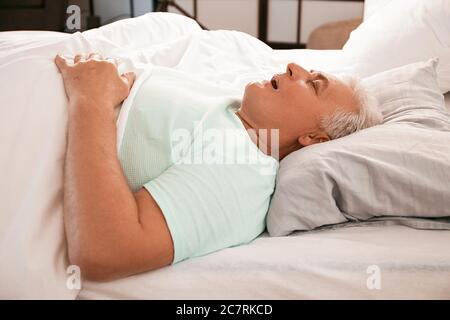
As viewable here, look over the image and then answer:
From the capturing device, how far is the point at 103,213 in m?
0.71

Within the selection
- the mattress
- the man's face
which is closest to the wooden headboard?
the man's face

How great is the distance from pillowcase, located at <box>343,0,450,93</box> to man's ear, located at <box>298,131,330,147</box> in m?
0.66

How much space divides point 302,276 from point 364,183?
0.22m

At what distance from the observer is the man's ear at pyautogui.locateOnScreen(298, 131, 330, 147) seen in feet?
3.42

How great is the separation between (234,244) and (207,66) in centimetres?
81

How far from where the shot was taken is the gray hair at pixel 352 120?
105 centimetres

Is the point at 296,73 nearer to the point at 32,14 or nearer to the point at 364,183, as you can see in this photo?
the point at 364,183

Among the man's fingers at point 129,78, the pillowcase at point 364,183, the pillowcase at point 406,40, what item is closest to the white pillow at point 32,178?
the man's fingers at point 129,78

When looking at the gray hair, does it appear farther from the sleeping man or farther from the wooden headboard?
the wooden headboard

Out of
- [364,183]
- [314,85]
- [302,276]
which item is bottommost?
[302,276]

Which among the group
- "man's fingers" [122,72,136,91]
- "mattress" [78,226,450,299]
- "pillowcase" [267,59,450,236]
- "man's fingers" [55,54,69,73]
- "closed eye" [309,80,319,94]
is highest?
"man's fingers" [55,54,69,73]

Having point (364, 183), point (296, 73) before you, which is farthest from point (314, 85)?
point (364, 183)

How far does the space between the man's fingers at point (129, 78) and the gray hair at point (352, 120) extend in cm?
45

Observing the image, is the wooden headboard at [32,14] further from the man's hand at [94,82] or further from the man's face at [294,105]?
the man's face at [294,105]
